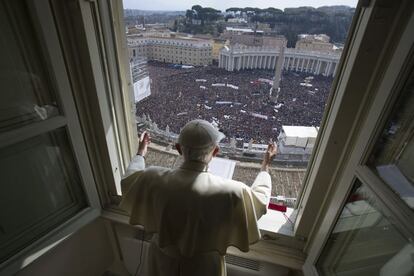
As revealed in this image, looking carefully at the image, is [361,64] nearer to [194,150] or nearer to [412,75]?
[412,75]

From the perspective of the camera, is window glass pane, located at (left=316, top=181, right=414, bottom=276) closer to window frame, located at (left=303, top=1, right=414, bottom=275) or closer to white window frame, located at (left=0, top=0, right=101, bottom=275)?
window frame, located at (left=303, top=1, right=414, bottom=275)

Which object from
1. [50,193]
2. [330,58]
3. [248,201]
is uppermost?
[330,58]

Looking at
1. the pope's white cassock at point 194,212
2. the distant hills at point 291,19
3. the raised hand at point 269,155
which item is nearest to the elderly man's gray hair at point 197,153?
the pope's white cassock at point 194,212

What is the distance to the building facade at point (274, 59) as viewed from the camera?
0.93 meters

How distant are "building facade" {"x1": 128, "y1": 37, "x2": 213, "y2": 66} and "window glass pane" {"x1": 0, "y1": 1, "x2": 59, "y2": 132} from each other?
41 centimetres

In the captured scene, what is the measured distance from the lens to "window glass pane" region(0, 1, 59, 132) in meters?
0.80

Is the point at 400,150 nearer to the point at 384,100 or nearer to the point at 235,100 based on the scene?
the point at 384,100

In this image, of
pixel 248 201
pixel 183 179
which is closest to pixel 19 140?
pixel 183 179

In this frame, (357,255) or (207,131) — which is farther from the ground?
(207,131)

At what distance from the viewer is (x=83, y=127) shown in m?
1.10

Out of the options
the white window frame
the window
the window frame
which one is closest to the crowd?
the window

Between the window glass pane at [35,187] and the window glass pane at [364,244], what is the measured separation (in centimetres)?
125

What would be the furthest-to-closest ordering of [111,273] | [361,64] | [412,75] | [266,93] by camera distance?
[111,273]
[266,93]
[361,64]
[412,75]

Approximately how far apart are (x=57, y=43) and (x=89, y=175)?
0.66 m
